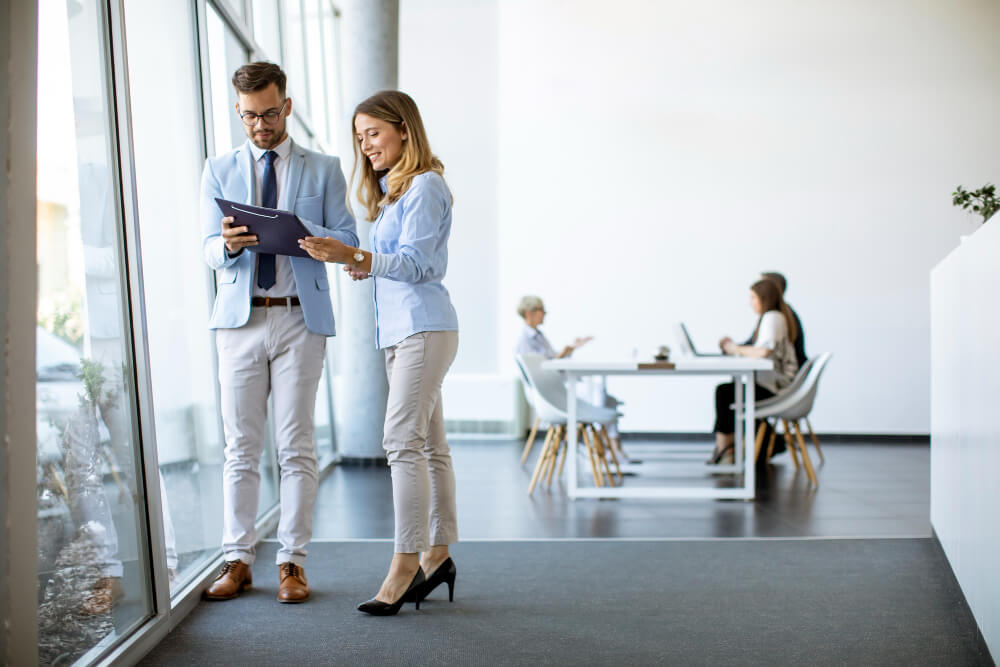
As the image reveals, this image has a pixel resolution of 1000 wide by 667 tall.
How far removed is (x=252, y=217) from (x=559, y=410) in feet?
10.0

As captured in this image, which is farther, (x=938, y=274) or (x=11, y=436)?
(x=938, y=274)

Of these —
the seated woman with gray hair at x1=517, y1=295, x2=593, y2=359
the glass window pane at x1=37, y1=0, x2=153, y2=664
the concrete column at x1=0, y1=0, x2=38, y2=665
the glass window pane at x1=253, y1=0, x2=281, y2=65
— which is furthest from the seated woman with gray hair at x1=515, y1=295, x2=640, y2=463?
the concrete column at x1=0, y1=0, x2=38, y2=665

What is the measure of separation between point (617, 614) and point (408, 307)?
1.16 meters

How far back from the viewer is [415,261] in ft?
8.77

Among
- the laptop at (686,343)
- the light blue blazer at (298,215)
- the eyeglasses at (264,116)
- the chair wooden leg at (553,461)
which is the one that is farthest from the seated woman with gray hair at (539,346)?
the eyeglasses at (264,116)

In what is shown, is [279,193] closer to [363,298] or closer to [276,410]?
[276,410]

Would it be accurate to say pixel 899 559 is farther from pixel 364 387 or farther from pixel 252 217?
pixel 364 387

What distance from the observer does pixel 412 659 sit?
2400 millimetres

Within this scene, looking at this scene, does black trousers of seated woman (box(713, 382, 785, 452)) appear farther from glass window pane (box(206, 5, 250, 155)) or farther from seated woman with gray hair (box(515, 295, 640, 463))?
glass window pane (box(206, 5, 250, 155))

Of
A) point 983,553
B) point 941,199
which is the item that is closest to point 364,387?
point 983,553

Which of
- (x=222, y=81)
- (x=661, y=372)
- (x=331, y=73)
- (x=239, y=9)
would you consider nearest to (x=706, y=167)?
(x=331, y=73)

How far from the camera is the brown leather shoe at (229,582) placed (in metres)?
2.95

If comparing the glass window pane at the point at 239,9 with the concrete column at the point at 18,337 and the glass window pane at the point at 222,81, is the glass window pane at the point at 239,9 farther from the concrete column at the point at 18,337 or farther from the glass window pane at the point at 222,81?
the concrete column at the point at 18,337

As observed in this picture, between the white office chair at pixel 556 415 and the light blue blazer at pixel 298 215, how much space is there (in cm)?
247
